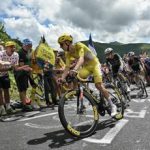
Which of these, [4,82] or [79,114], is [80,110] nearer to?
[79,114]

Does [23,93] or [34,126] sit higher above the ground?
[23,93]

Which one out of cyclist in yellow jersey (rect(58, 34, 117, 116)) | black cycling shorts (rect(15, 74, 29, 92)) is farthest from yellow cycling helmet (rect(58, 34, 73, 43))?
black cycling shorts (rect(15, 74, 29, 92))

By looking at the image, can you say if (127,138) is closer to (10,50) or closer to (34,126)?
(34,126)

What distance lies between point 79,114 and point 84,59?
146 centimetres

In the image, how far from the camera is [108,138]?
7688mm

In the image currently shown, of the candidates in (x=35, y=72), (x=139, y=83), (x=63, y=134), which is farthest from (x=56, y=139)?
(x=139, y=83)

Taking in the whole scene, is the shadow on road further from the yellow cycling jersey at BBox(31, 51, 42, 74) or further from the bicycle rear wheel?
the yellow cycling jersey at BBox(31, 51, 42, 74)

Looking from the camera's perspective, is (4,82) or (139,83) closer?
(4,82)

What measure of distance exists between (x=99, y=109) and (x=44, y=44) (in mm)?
5629

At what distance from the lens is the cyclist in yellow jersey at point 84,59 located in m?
8.15

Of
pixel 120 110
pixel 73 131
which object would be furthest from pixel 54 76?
pixel 73 131

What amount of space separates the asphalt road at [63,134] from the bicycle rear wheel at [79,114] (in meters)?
0.20

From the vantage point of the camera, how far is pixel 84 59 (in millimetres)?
8828

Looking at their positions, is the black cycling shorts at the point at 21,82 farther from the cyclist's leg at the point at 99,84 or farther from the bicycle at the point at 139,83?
the bicycle at the point at 139,83
